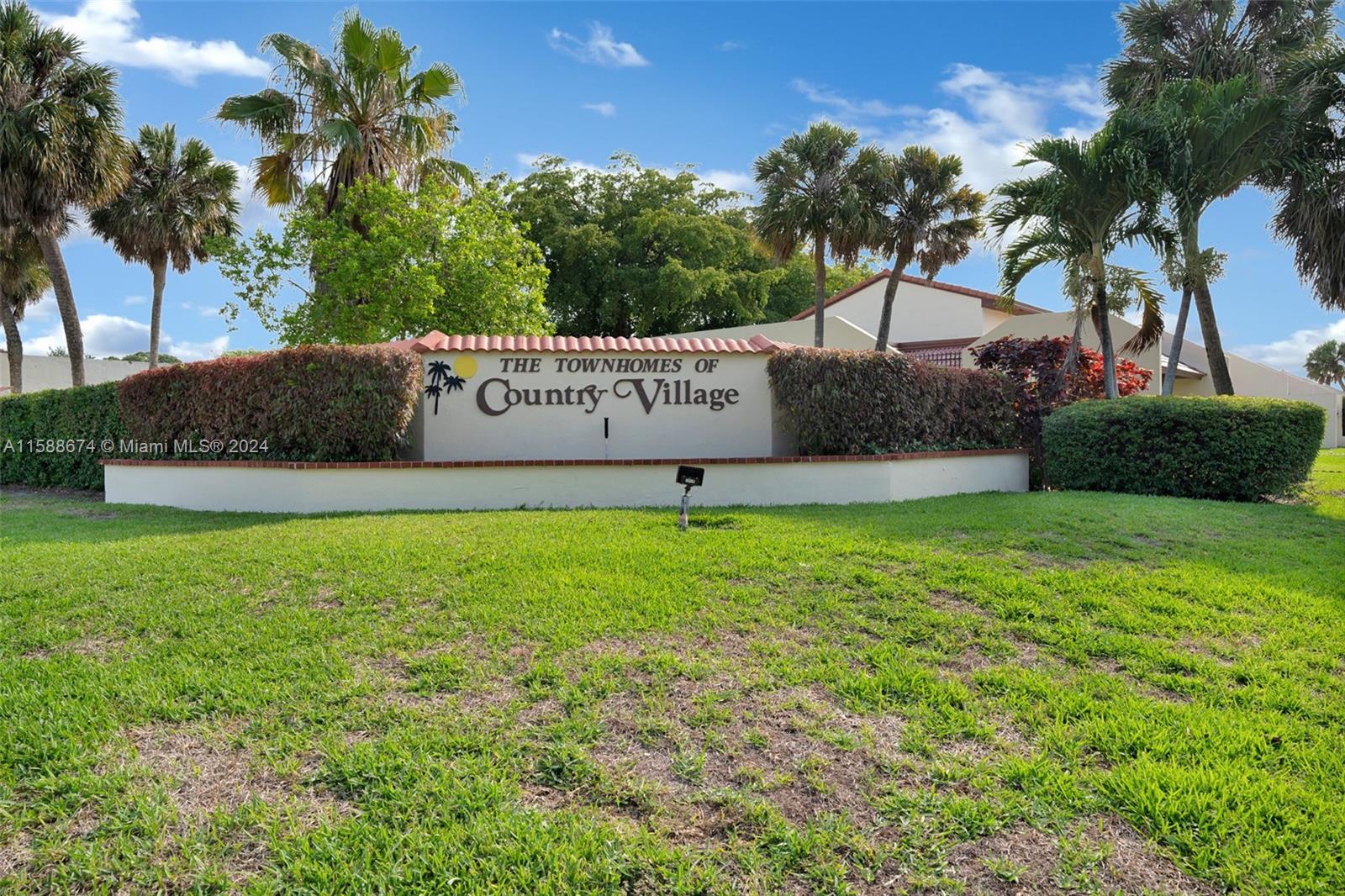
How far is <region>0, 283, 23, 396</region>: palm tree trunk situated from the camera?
20375 mm

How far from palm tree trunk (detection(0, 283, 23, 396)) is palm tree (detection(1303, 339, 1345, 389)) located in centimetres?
6169

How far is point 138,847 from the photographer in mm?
2438

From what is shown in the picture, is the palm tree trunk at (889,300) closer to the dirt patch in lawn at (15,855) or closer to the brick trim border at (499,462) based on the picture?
the brick trim border at (499,462)

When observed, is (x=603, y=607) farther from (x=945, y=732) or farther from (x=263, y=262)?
(x=263, y=262)

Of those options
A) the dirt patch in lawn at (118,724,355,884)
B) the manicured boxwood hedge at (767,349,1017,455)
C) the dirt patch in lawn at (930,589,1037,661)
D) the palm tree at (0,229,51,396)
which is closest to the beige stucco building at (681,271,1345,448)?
the manicured boxwood hedge at (767,349,1017,455)

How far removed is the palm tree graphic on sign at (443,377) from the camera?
30.7 feet

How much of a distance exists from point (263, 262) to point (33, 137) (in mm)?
4687

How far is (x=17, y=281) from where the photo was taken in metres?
21.3

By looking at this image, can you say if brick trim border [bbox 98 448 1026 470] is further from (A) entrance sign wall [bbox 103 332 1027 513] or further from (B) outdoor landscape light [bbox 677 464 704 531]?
(B) outdoor landscape light [bbox 677 464 704 531]

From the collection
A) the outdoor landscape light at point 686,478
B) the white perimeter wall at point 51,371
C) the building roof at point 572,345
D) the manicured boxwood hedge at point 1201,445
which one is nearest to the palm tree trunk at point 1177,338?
the manicured boxwood hedge at point 1201,445

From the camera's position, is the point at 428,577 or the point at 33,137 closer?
the point at 428,577

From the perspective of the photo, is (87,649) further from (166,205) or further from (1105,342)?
(166,205)

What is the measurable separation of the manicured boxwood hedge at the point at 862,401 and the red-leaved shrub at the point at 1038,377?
1.49 meters

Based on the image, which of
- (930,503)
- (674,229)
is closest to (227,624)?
(930,503)
